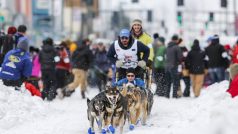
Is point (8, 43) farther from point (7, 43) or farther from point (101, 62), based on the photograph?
point (101, 62)

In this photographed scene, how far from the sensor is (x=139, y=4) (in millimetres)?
104250

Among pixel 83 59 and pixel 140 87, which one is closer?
pixel 140 87

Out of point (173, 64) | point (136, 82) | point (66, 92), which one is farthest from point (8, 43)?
point (136, 82)

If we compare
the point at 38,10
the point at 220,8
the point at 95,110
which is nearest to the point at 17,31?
the point at 95,110

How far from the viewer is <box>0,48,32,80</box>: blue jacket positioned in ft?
48.0

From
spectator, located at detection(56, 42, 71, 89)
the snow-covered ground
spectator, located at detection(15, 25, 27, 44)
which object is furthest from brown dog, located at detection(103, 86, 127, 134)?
spectator, located at detection(56, 42, 71, 89)

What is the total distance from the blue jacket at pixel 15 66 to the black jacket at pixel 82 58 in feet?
17.0

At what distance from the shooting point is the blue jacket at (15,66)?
14.6 m

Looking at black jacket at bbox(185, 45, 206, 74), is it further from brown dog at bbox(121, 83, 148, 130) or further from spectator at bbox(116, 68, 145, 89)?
brown dog at bbox(121, 83, 148, 130)

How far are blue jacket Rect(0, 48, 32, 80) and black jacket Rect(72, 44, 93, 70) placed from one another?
5.18 metres

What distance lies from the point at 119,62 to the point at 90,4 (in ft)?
286

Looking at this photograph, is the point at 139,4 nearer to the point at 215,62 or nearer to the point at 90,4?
the point at 90,4

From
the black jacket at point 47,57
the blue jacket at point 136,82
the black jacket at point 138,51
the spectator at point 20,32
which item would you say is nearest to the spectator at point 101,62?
the black jacket at point 47,57

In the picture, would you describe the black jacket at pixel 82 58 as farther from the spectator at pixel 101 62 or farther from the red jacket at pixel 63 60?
the spectator at pixel 101 62
